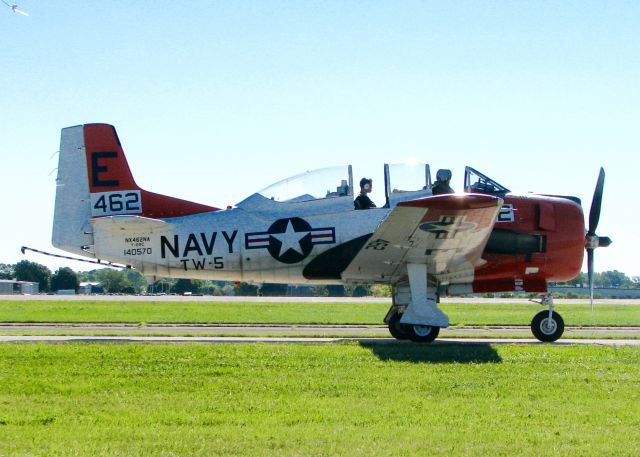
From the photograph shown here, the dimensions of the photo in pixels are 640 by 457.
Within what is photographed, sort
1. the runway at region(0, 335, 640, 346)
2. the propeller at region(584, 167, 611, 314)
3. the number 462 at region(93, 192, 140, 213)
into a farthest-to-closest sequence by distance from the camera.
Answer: the number 462 at region(93, 192, 140, 213) < the propeller at region(584, 167, 611, 314) < the runway at region(0, 335, 640, 346)

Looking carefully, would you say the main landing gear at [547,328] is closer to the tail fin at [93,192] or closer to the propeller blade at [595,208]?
the propeller blade at [595,208]

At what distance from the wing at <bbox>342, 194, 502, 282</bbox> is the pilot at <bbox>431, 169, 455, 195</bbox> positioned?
4.17 feet

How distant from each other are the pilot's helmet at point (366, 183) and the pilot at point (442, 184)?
123 cm

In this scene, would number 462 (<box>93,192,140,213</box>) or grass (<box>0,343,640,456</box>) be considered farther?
number 462 (<box>93,192,140,213</box>)

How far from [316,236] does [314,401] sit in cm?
740

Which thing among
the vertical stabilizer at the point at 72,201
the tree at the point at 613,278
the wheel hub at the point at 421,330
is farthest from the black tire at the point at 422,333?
the tree at the point at 613,278

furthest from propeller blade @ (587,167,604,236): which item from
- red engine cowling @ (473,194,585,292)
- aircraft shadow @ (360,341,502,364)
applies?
aircraft shadow @ (360,341,502,364)

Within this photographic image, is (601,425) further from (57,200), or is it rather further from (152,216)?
(57,200)

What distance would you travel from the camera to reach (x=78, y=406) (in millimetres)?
8688

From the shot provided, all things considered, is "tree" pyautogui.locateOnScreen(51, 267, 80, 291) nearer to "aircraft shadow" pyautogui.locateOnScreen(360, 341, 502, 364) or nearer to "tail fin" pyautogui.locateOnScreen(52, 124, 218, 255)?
"tail fin" pyautogui.locateOnScreen(52, 124, 218, 255)

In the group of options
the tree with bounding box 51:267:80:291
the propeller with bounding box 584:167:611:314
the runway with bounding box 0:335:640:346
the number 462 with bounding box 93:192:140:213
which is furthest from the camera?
the tree with bounding box 51:267:80:291

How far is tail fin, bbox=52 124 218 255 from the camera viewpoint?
1681 centimetres

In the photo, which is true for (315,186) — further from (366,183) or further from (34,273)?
(34,273)

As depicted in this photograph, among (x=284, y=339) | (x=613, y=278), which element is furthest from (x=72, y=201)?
(x=613, y=278)
